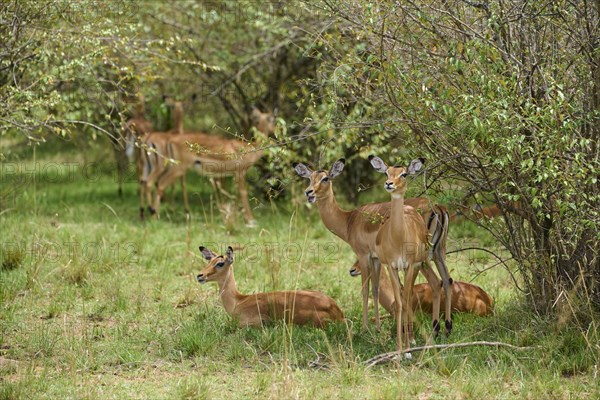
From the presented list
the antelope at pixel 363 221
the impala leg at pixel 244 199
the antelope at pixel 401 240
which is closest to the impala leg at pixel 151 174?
the impala leg at pixel 244 199

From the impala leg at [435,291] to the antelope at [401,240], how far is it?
0.22 meters

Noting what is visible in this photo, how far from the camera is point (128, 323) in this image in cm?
704

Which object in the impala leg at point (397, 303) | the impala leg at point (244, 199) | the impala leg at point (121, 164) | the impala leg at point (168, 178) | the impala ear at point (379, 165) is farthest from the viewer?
the impala leg at point (121, 164)

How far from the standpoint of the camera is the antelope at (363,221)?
21.2ft

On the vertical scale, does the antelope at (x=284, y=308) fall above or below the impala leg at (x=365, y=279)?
below

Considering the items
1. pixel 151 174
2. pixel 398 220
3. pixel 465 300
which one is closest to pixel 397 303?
pixel 398 220

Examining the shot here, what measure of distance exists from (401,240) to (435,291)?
773mm

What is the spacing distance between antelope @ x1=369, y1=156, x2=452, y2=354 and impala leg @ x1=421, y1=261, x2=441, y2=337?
22 centimetres

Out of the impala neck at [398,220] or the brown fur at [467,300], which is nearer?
the impala neck at [398,220]

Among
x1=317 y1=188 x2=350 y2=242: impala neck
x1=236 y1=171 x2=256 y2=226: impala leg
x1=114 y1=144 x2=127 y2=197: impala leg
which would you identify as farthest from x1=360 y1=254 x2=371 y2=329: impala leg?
x1=114 y1=144 x2=127 y2=197: impala leg

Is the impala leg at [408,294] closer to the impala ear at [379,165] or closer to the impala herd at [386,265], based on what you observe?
the impala herd at [386,265]

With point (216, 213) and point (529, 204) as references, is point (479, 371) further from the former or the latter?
point (216, 213)

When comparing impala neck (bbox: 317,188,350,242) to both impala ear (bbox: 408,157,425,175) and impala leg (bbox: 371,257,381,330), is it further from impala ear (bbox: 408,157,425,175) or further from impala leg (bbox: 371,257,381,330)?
impala ear (bbox: 408,157,425,175)

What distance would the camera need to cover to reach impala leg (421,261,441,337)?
6.41 m
